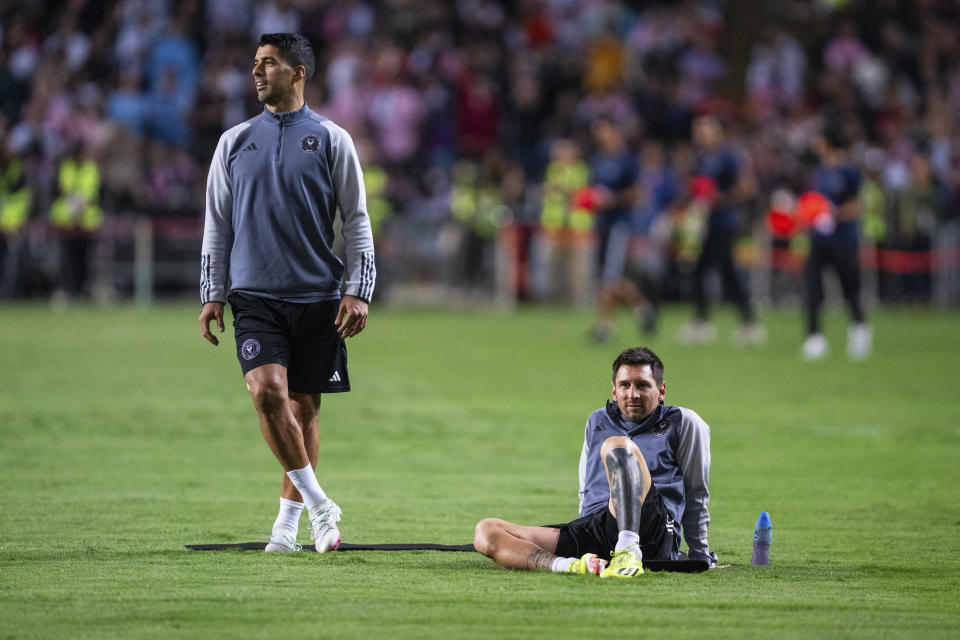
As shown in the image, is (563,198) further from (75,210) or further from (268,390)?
(268,390)

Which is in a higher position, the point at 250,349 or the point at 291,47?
the point at 291,47

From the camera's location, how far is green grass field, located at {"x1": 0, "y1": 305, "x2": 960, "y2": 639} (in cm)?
563

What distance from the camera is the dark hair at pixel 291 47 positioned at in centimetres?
693

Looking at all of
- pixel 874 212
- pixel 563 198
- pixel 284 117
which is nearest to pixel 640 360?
pixel 284 117

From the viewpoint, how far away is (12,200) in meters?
26.1

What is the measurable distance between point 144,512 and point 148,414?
488 centimetres

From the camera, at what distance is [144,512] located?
322 inches

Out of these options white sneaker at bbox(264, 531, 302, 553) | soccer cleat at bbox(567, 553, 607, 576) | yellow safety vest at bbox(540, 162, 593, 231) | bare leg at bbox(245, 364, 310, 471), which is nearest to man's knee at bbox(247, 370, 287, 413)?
bare leg at bbox(245, 364, 310, 471)

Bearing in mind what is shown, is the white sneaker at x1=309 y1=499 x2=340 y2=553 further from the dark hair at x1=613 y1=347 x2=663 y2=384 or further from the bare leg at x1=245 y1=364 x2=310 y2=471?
the dark hair at x1=613 y1=347 x2=663 y2=384

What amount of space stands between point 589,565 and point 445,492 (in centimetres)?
282

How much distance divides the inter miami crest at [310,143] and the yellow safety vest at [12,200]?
2024 cm

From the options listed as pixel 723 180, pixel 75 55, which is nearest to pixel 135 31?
pixel 75 55

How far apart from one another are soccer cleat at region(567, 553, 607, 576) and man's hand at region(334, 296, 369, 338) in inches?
55.7

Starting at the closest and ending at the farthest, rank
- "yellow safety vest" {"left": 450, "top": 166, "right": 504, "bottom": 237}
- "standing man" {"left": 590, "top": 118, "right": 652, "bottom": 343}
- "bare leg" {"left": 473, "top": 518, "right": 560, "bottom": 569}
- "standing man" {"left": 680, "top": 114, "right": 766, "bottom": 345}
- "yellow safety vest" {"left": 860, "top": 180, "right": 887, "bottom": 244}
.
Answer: "bare leg" {"left": 473, "top": 518, "right": 560, "bottom": 569} < "standing man" {"left": 680, "top": 114, "right": 766, "bottom": 345} < "standing man" {"left": 590, "top": 118, "right": 652, "bottom": 343} < "yellow safety vest" {"left": 450, "top": 166, "right": 504, "bottom": 237} < "yellow safety vest" {"left": 860, "top": 180, "right": 887, "bottom": 244}
